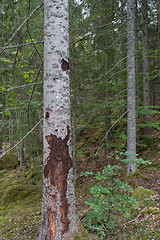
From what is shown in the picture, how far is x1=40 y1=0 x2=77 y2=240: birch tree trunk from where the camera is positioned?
5.96ft

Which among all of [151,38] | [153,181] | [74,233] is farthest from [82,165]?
[151,38]

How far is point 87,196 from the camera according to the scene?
17.4 ft

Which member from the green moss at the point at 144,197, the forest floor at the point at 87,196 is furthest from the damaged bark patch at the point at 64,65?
the green moss at the point at 144,197

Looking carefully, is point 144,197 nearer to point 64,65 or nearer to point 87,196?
point 87,196

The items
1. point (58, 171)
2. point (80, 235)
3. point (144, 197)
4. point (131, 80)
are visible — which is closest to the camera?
point (58, 171)

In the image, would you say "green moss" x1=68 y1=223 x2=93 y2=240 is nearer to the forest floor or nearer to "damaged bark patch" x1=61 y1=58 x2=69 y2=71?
the forest floor

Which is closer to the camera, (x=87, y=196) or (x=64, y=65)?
(x=64, y=65)

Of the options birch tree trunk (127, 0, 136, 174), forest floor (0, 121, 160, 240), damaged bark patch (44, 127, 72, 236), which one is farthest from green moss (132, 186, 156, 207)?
damaged bark patch (44, 127, 72, 236)

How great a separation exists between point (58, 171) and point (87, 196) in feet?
13.5

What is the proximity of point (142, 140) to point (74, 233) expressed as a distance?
8191mm

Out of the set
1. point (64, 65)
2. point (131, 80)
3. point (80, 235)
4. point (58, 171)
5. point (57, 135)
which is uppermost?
point (131, 80)

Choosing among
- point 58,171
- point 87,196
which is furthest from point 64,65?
point 87,196

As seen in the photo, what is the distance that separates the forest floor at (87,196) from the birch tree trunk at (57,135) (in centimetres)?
78

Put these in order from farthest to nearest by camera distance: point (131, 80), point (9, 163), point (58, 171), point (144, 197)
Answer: point (9, 163)
point (131, 80)
point (144, 197)
point (58, 171)
